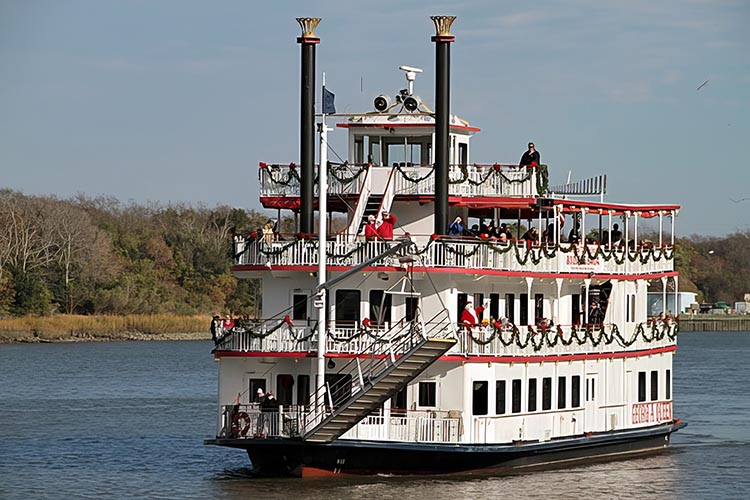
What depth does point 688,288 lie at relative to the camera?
15038cm

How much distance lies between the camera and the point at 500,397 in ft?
113

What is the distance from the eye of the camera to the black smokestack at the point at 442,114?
34969 millimetres

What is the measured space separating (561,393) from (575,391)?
800mm

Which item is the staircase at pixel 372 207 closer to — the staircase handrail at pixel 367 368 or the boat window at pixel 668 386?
the staircase handrail at pixel 367 368

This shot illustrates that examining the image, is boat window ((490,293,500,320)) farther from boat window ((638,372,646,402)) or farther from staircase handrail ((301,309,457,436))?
boat window ((638,372,646,402))

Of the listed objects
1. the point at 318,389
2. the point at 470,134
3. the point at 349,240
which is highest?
the point at 470,134

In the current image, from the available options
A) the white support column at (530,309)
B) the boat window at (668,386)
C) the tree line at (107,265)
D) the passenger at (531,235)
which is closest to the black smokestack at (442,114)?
the passenger at (531,235)

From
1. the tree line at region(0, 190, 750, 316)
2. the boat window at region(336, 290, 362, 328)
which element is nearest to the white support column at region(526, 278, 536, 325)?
the boat window at region(336, 290, 362, 328)

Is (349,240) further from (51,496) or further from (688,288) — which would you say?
(688,288)

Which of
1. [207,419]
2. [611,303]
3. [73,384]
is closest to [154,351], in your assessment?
[73,384]

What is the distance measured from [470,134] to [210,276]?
71.7 metres

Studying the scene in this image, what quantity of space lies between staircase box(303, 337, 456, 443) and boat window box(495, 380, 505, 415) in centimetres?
220

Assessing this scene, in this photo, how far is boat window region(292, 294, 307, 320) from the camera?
34.4 meters

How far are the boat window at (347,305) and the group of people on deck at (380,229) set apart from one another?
1.32 m
